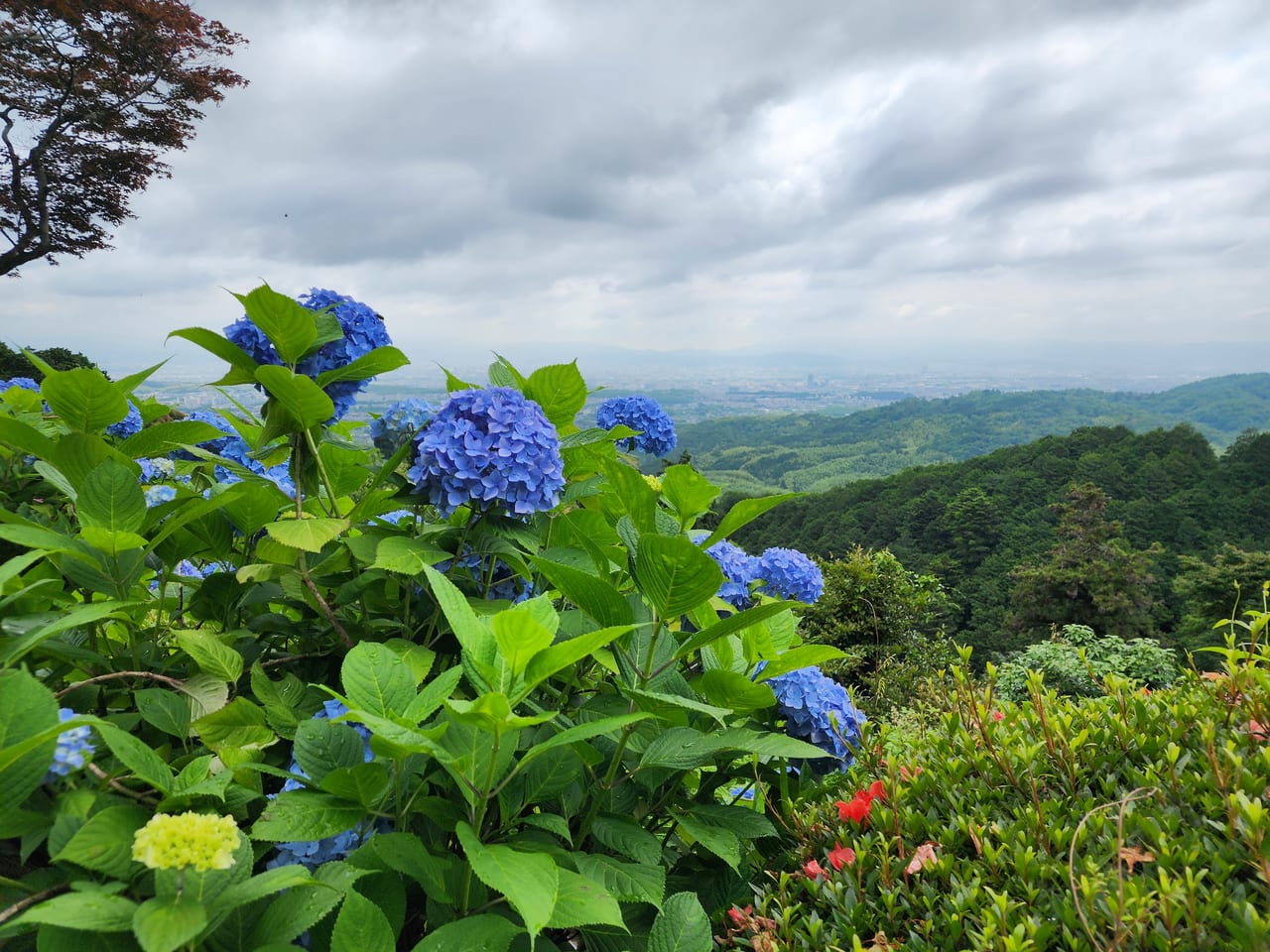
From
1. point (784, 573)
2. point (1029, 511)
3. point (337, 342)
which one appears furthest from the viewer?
point (1029, 511)

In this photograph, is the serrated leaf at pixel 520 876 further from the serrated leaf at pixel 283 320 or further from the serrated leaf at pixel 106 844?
the serrated leaf at pixel 283 320

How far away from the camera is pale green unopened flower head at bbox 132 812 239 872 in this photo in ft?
2.31

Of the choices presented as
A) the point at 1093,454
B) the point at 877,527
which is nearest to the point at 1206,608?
the point at 877,527

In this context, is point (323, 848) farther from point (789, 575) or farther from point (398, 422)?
point (789, 575)

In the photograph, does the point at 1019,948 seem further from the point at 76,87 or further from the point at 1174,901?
the point at 76,87

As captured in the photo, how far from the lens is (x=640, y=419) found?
152 inches

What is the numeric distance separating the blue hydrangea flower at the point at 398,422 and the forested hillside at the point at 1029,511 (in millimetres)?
28561

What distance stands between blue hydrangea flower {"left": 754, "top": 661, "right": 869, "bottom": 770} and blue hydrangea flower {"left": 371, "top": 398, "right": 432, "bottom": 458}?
99 cm

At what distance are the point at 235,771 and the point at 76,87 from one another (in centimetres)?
2017

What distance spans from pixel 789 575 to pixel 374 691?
2.02m

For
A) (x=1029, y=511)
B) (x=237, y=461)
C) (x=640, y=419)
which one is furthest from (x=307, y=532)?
(x=1029, y=511)

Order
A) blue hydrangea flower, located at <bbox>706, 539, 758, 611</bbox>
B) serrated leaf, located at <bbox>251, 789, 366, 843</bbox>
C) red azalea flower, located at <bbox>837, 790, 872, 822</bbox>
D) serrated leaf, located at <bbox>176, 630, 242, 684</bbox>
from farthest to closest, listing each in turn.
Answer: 1. blue hydrangea flower, located at <bbox>706, 539, 758, 611</bbox>
2. red azalea flower, located at <bbox>837, 790, 872, 822</bbox>
3. serrated leaf, located at <bbox>176, 630, 242, 684</bbox>
4. serrated leaf, located at <bbox>251, 789, 366, 843</bbox>

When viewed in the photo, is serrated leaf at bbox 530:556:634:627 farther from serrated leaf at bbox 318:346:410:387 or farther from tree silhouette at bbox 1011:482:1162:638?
tree silhouette at bbox 1011:482:1162:638

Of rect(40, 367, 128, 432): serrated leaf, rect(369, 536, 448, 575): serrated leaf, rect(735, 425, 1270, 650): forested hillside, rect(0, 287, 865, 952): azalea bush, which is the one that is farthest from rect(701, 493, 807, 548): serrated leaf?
rect(735, 425, 1270, 650): forested hillside
